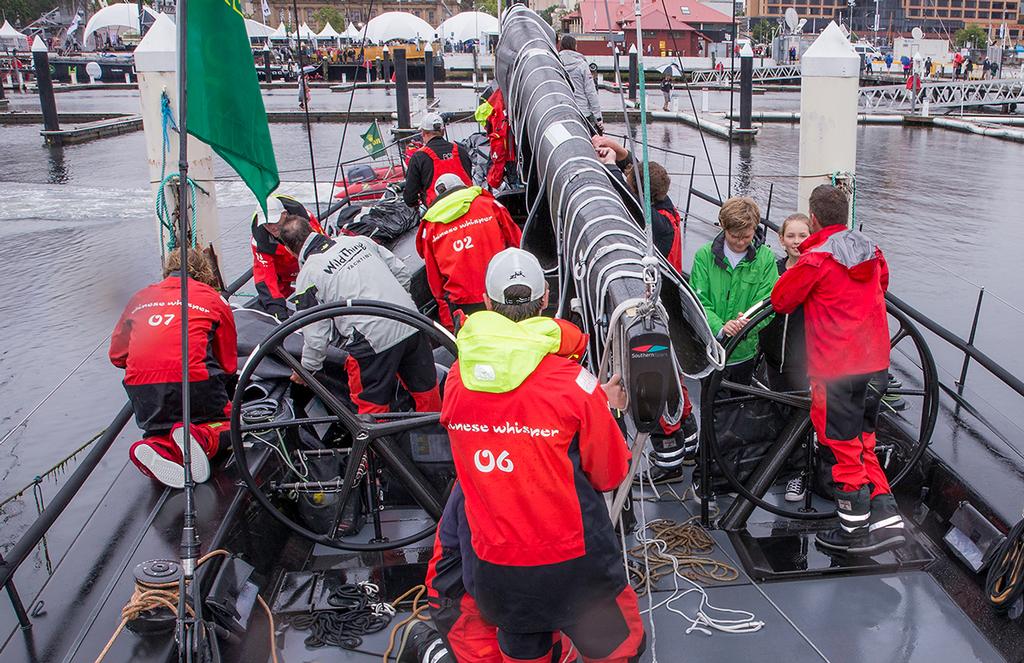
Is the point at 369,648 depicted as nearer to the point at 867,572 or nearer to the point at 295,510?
the point at 295,510

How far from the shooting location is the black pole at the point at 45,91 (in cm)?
2022

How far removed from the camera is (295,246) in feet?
14.0

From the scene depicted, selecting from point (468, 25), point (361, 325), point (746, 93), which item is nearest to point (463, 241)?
point (361, 325)

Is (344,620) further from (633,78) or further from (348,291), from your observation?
(633,78)

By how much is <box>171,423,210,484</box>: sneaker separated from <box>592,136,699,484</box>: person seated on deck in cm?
223

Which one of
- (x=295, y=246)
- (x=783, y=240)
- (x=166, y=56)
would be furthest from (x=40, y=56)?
(x=783, y=240)

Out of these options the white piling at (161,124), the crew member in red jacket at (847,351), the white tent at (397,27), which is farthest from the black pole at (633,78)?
the crew member in red jacket at (847,351)

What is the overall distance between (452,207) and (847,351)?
239 cm

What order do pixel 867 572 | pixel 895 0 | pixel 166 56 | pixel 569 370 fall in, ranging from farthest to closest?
pixel 895 0
pixel 166 56
pixel 867 572
pixel 569 370

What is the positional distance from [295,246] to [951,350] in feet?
14.0

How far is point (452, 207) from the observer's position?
4863 millimetres

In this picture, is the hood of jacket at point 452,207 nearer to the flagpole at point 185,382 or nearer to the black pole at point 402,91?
the flagpole at point 185,382

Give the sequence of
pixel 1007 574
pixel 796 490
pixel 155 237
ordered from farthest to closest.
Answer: pixel 155 237
pixel 796 490
pixel 1007 574

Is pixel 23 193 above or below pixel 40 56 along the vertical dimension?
below
